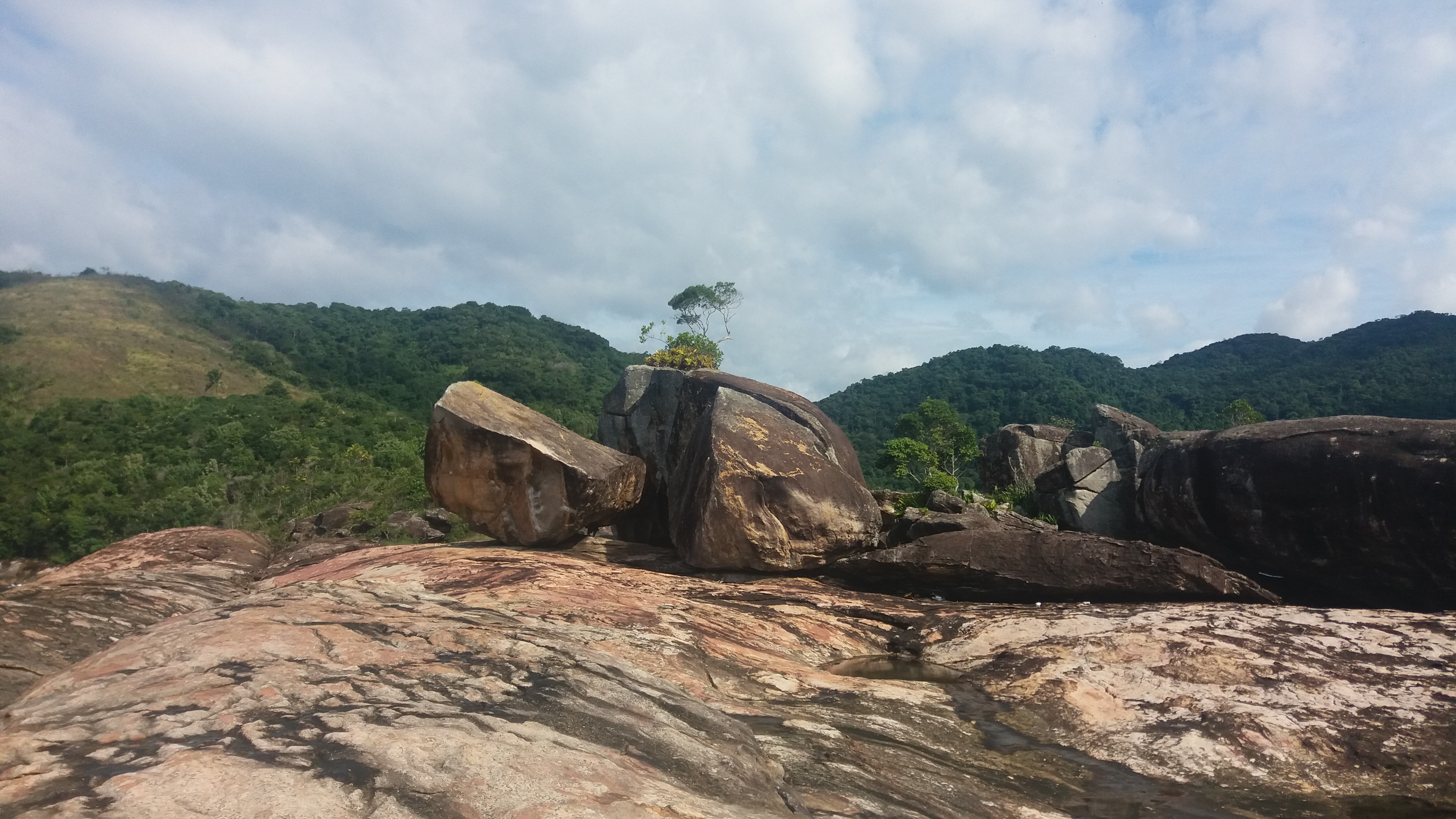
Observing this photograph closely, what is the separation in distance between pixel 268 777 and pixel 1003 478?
2562 cm

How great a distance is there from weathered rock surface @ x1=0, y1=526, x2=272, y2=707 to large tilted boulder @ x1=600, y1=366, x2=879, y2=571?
20.5 ft

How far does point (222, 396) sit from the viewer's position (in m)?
65.6

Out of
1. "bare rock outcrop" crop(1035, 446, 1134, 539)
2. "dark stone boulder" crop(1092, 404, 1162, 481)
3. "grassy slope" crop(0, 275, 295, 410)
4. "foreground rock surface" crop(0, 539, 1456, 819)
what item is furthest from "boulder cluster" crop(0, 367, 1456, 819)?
"grassy slope" crop(0, 275, 295, 410)

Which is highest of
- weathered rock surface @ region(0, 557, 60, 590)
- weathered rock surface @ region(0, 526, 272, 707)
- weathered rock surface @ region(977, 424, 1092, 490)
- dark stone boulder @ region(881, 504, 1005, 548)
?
weathered rock surface @ region(977, 424, 1092, 490)

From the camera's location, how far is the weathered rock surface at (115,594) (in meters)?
7.86

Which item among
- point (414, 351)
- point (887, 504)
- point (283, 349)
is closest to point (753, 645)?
point (887, 504)

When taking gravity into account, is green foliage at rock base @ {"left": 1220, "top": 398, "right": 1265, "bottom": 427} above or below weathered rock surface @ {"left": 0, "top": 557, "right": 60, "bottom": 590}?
above

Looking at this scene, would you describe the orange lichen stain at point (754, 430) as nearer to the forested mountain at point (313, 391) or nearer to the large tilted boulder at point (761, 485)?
the large tilted boulder at point (761, 485)

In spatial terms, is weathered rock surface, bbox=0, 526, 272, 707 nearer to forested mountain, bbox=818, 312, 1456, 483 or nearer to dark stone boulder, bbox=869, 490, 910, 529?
dark stone boulder, bbox=869, 490, 910, 529

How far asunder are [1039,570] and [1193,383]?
6423 centimetres

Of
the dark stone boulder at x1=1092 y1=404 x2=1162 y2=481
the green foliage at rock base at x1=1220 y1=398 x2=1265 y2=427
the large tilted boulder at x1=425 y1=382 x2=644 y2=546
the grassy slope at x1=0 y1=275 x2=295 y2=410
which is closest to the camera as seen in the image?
the large tilted boulder at x1=425 y1=382 x2=644 y2=546

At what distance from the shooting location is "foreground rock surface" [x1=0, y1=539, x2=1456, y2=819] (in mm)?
3484

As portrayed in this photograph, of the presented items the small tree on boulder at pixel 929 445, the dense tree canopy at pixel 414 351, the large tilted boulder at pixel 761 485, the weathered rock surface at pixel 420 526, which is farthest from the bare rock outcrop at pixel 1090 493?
the dense tree canopy at pixel 414 351

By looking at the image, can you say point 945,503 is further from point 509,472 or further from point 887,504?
point 509,472
